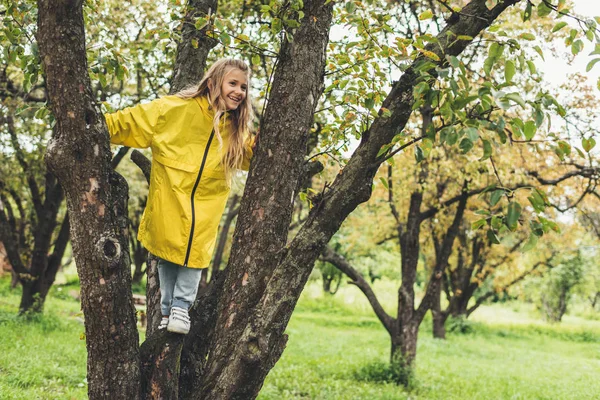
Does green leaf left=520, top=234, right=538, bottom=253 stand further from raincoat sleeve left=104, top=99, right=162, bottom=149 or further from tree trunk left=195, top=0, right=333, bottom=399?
raincoat sleeve left=104, top=99, right=162, bottom=149

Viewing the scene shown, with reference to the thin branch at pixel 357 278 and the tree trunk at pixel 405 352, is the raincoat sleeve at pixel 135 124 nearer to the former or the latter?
the thin branch at pixel 357 278

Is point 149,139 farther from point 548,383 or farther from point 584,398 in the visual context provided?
point 548,383

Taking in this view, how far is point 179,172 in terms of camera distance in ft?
9.12

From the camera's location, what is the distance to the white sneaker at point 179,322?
2736mm

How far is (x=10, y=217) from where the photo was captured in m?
13.0

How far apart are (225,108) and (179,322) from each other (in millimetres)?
1213

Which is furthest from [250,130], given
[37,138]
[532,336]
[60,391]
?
[532,336]

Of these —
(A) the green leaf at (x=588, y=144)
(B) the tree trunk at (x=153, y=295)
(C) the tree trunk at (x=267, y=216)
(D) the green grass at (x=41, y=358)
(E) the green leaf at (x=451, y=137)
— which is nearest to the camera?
(E) the green leaf at (x=451, y=137)

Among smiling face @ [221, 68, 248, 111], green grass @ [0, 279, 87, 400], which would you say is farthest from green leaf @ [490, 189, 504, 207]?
green grass @ [0, 279, 87, 400]

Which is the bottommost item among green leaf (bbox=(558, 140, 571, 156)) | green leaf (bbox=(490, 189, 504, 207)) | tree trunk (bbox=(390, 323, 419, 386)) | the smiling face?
tree trunk (bbox=(390, 323, 419, 386))

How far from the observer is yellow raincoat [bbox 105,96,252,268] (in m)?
2.76

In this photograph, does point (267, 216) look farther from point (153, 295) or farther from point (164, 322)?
point (153, 295)

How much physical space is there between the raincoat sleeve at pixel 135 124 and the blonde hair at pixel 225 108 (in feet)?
0.95

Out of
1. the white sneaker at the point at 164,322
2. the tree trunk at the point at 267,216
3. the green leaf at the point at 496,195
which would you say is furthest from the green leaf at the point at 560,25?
the white sneaker at the point at 164,322
